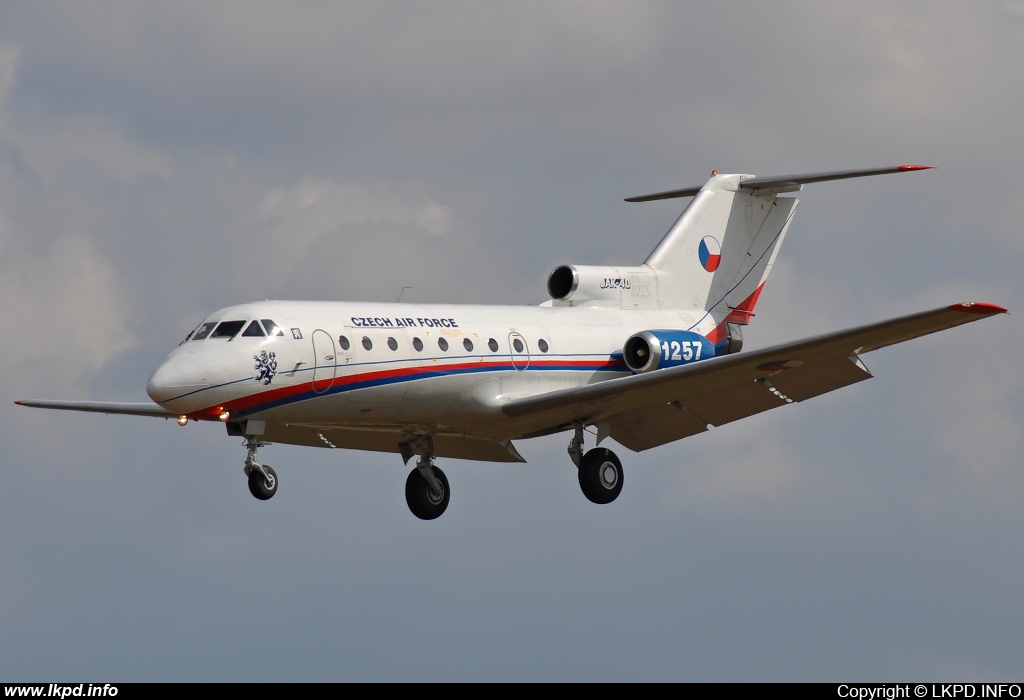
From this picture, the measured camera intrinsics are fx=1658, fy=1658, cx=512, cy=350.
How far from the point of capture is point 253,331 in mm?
30172

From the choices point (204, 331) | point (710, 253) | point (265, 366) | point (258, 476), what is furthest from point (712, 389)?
point (204, 331)

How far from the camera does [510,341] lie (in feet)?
110

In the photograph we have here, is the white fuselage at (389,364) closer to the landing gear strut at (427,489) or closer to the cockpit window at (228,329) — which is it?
the cockpit window at (228,329)

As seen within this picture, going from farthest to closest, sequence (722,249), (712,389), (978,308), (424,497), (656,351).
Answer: (722,249), (424,497), (656,351), (712,389), (978,308)

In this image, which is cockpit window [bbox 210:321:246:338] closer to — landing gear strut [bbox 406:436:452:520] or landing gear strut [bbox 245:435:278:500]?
landing gear strut [bbox 245:435:278:500]

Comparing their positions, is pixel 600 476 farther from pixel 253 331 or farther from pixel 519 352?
pixel 253 331

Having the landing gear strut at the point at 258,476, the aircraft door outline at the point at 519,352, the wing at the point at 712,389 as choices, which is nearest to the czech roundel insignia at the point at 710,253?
the wing at the point at 712,389

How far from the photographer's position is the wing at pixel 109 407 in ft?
110

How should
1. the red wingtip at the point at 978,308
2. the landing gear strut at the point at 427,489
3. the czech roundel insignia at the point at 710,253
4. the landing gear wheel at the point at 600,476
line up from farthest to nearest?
the czech roundel insignia at the point at 710,253, the landing gear strut at the point at 427,489, the landing gear wheel at the point at 600,476, the red wingtip at the point at 978,308

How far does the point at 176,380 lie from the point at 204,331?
1.50m

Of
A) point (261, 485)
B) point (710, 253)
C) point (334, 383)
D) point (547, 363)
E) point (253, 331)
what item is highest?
point (710, 253)

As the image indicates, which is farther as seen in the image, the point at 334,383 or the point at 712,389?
the point at 712,389

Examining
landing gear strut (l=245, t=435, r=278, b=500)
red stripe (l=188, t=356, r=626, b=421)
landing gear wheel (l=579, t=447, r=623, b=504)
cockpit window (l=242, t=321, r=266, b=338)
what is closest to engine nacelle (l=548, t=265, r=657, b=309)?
red stripe (l=188, t=356, r=626, b=421)

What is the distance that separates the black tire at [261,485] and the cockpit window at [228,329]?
256 centimetres
